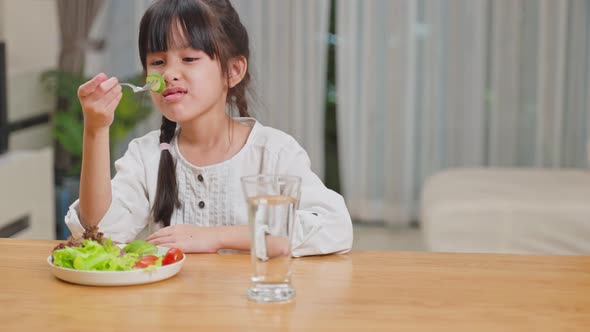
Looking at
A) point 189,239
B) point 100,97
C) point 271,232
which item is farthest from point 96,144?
point 271,232

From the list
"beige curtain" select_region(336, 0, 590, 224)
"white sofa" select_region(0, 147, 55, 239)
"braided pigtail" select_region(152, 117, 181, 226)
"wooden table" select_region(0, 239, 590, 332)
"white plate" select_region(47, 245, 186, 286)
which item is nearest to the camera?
"wooden table" select_region(0, 239, 590, 332)

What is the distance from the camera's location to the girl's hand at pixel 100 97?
1448mm

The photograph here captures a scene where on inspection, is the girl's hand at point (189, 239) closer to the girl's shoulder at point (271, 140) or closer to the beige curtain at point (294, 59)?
the girl's shoulder at point (271, 140)

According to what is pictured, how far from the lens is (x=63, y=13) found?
520 centimetres

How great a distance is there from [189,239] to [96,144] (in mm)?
248

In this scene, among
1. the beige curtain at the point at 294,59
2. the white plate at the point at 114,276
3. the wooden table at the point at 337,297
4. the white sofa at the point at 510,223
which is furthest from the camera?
the beige curtain at the point at 294,59

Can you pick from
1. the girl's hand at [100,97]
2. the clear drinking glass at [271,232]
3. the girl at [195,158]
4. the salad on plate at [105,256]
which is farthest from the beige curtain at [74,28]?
the clear drinking glass at [271,232]

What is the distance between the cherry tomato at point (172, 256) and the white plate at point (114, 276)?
5 cm

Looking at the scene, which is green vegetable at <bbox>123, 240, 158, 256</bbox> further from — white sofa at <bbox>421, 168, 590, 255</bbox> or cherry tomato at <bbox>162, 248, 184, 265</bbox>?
white sofa at <bbox>421, 168, 590, 255</bbox>

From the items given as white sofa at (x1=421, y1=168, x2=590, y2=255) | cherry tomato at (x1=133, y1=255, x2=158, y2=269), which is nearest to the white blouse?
cherry tomato at (x1=133, y1=255, x2=158, y2=269)

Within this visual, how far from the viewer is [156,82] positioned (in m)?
1.65

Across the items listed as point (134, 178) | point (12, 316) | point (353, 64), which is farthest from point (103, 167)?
point (353, 64)

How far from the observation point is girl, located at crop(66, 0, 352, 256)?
161 cm

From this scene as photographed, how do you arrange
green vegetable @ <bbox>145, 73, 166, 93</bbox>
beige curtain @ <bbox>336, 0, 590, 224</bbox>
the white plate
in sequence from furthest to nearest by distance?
1. beige curtain @ <bbox>336, 0, 590, 224</bbox>
2. green vegetable @ <bbox>145, 73, 166, 93</bbox>
3. the white plate
